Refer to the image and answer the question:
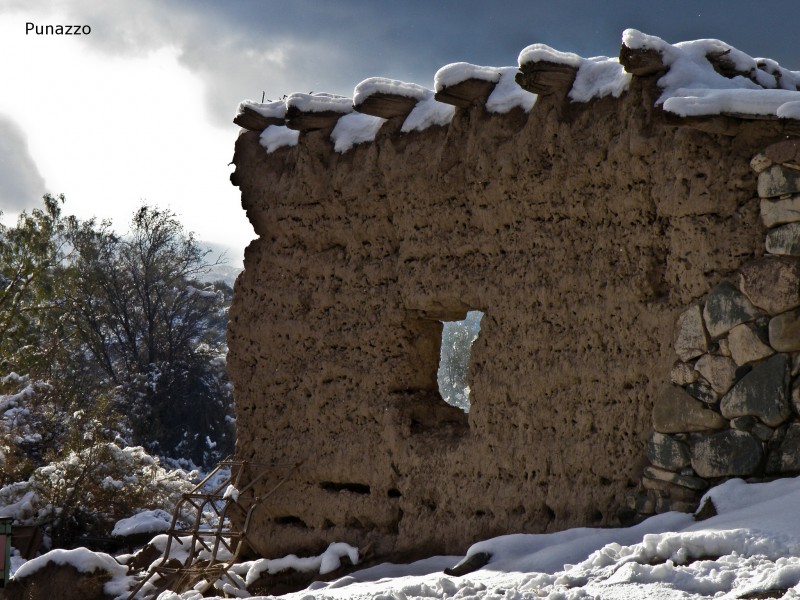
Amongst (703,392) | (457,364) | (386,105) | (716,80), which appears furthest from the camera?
(457,364)

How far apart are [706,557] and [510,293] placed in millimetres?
2378

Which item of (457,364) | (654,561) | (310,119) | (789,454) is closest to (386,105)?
(310,119)

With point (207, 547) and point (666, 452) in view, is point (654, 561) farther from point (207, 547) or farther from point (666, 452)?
point (207, 547)

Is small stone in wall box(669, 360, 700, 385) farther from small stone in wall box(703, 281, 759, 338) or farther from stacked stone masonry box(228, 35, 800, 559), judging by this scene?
small stone in wall box(703, 281, 759, 338)

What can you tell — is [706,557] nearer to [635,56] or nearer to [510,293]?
[510,293]

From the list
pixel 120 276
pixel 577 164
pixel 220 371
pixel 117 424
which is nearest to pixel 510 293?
pixel 577 164

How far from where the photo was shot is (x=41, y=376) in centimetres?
2002

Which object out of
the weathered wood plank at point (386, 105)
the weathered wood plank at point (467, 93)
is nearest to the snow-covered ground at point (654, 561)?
the weathered wood plank at point (467, 93)

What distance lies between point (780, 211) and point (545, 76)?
170 centimetres

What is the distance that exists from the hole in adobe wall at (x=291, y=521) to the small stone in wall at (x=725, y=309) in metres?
3.72

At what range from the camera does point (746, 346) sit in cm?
547

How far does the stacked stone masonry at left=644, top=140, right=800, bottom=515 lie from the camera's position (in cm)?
533

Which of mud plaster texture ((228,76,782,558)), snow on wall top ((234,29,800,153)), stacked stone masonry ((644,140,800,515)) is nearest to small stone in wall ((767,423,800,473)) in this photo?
stacked stone masonry ((644,140,800,515))

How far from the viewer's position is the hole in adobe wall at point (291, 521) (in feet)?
26.0
